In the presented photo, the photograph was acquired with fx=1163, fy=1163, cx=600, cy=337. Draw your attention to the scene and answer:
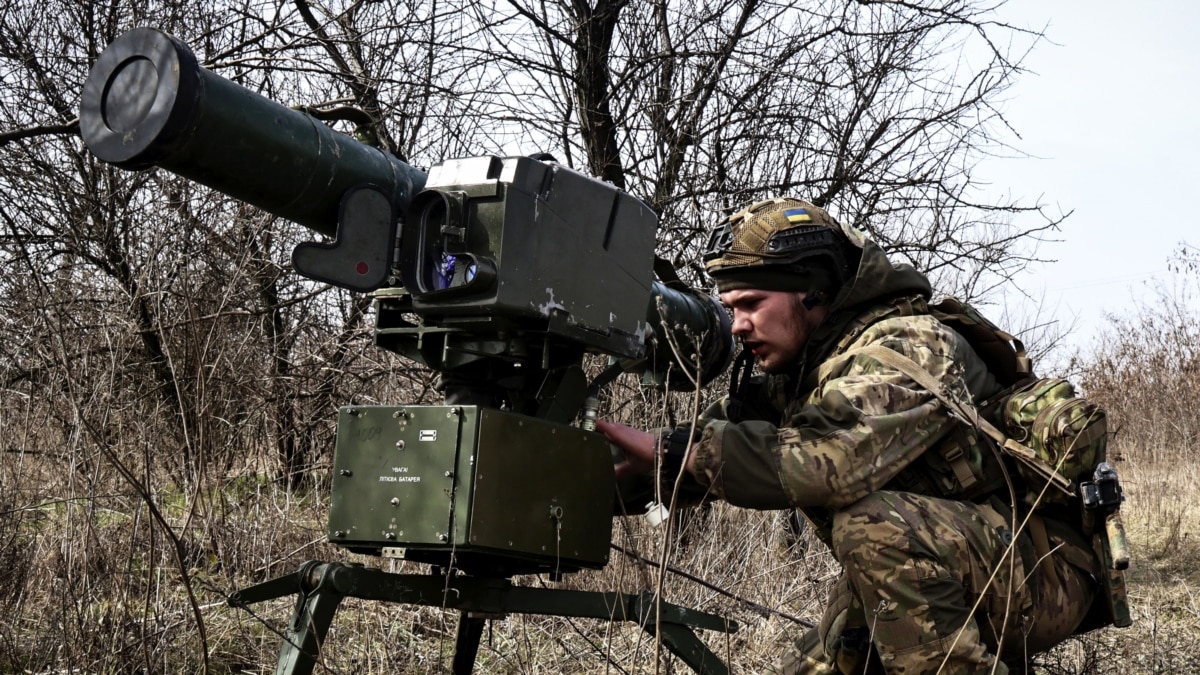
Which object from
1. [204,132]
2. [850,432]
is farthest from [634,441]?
[204,132]

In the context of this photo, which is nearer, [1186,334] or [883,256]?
[883,256]

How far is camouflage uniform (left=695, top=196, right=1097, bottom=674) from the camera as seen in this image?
295 centimetres

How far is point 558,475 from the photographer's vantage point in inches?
107

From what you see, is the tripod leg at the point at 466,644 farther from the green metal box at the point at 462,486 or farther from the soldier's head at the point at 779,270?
the soldier's head at the point at 779,270

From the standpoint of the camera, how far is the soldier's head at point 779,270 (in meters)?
3.34

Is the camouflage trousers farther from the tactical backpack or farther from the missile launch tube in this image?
the missile launch tube

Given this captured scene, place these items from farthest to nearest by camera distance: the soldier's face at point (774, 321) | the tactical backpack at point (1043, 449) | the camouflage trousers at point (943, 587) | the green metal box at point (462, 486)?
1. the soldier's face at point (774, 321)
2. the tactical backpack at point (1043, 449)
3. the camouflage trousers at point (943, 587)
4. the green metal box at point (462, 486)

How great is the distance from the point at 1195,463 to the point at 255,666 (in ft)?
28.6

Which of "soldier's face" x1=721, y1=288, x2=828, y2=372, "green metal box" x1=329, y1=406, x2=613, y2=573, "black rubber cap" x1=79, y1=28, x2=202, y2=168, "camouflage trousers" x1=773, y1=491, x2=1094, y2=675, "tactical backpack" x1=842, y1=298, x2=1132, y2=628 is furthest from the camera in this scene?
"soldier's face" x1=721, y1=288, x2=828, y2=372

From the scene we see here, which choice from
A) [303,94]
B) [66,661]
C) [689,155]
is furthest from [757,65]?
[66,661]

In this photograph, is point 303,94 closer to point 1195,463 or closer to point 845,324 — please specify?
point 845,324

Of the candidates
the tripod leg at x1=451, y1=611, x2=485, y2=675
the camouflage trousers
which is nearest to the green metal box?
the tripod leg at x1=451, y1=611, x2=485, y2=675

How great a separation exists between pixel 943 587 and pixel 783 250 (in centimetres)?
102

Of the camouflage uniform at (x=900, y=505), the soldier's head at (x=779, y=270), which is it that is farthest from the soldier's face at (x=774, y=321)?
the camouflage uniform at (x=900, y=505)
